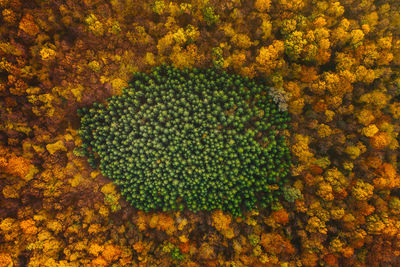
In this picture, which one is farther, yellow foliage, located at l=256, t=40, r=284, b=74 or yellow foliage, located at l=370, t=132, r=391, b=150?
yellow foliage, located at l=370, t=132, r=391, b=150

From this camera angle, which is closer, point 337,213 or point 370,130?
point 337,213

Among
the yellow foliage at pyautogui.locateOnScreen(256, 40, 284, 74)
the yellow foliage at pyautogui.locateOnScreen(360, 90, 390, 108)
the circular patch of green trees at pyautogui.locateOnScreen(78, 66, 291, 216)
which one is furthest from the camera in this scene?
the yellow foliage at pyautogui.locateOnScreen(360, 90, 390, 108)

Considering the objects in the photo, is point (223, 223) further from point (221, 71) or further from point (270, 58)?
point (270, 58)

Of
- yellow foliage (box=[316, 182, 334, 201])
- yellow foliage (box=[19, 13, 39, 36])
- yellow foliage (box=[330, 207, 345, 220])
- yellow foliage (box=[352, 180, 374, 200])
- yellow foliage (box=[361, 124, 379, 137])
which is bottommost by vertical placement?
yellow foliage (box=[330, 207, 345, 220])

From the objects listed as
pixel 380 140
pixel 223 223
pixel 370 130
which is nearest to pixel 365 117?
pixel 370 130

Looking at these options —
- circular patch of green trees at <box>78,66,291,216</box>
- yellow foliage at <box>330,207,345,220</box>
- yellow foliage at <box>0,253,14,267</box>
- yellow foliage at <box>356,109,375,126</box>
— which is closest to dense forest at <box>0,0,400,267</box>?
yellow foliage at <box>330,207,345,220</box>

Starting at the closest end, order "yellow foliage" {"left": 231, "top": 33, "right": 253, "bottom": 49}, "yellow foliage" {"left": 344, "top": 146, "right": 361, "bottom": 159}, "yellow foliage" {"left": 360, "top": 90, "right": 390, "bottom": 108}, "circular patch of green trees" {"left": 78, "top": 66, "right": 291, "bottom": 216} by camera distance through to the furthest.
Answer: "circular patch of green trees" {"left": 78, "top": 66, "right": 291, "bottom": 216} → "yellow foliage" {"left": 344, "top": 146, "right": 361, "bottom": 159} → "yellow foliage" {"left": 360, "top": 90, "right": 390, "bottom": 108} → "yellow foliage" {"left": 231, "top": 33, "right": 253, "bottom": 49}

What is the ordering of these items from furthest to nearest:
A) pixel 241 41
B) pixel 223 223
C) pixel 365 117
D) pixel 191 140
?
pixel 241 41 < pixel 365 117 < pixel 223 223 < pixel 191 140

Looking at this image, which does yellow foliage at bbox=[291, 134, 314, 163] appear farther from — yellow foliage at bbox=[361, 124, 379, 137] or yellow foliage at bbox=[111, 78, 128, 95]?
yellow foliage at bbox=[111, 78, 128, 95]

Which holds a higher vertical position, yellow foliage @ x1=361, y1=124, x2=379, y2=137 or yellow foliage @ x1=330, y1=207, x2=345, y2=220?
yellow foliage @ x1=361, y1=124, x2=379, y2=137

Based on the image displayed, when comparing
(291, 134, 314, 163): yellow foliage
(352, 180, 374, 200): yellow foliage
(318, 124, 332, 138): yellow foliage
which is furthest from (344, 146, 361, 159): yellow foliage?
(291, 134, 314, 163): yellow foliage
